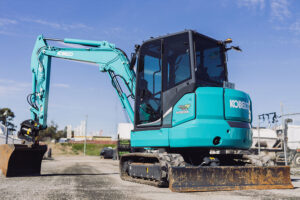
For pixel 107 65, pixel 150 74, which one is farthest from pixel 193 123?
pixel 107 65

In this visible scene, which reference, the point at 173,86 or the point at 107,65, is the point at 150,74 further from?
the point at 107,65

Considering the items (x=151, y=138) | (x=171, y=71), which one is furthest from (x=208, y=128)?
(x=171, y=71)

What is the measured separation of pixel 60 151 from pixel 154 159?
4716 cm

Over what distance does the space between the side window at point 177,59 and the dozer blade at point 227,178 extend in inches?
78.9

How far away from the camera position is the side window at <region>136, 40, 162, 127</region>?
290 inches

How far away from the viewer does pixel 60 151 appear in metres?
51.6

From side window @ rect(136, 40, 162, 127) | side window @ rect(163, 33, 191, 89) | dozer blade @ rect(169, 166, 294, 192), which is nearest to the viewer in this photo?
dozer blade @ rect(169, 166, 294, 192)

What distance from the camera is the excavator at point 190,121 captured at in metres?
6.53

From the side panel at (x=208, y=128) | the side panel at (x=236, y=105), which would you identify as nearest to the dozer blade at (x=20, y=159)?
the side panel at (x=208, y=128)

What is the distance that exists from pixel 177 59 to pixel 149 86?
0.97 m

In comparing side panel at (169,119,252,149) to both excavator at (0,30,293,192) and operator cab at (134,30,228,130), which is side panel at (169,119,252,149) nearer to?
excavator at (0,30,293,192)

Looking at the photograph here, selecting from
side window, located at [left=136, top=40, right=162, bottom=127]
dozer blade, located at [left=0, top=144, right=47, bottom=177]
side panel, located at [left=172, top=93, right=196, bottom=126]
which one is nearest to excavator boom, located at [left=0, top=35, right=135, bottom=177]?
dozer blade, located at [left=0, top=144, right=47, bottom=177]

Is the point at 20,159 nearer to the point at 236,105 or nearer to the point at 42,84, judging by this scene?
the point at 42,84

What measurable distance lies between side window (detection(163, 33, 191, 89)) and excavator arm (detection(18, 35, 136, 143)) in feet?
8.81
